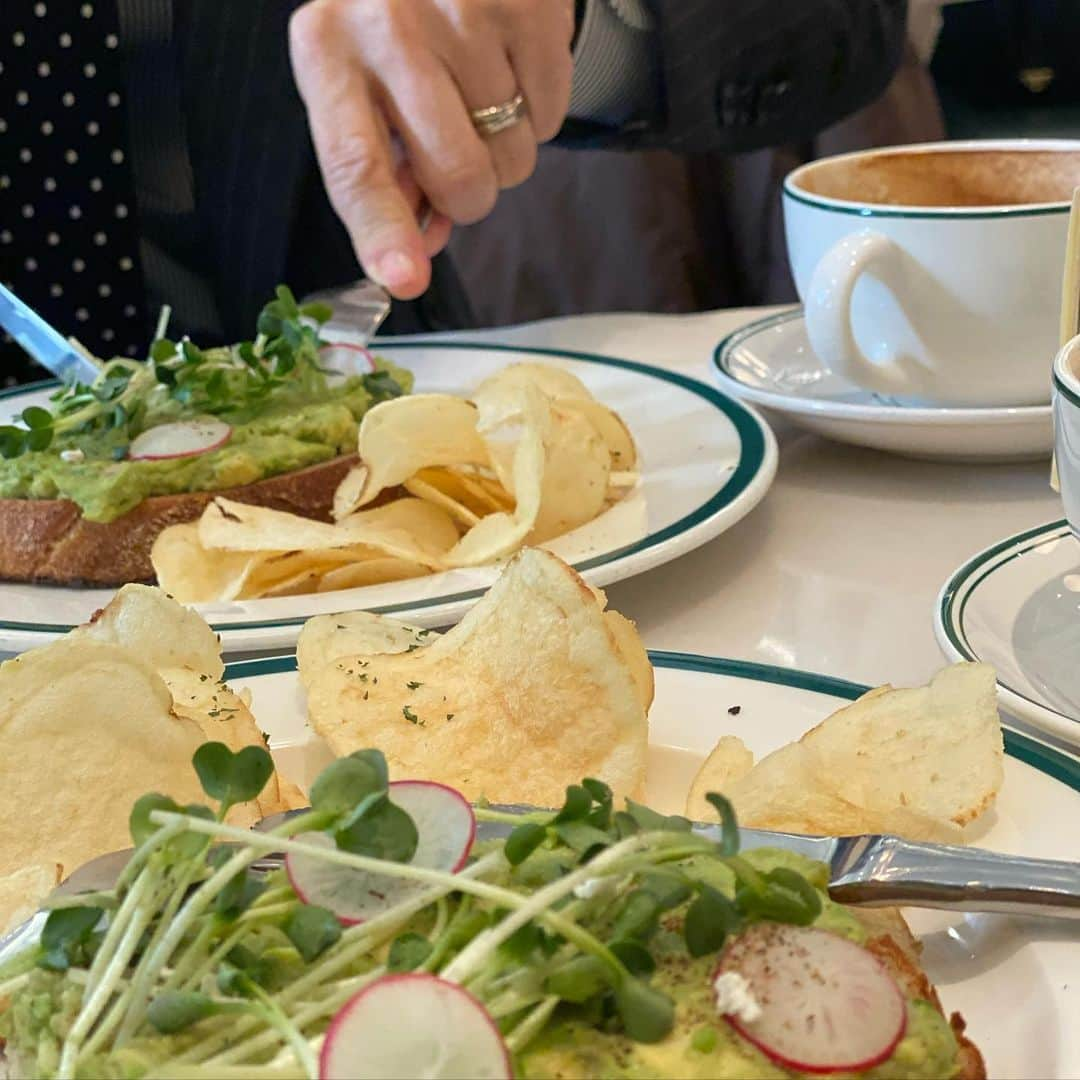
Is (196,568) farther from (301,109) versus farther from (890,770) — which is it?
(301,109)

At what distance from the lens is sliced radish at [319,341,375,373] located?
164 cm

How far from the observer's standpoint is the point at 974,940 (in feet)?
2.18

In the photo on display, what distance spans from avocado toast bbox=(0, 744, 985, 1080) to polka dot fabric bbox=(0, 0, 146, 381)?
1.93 meters

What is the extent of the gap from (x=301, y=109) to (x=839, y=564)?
1633 millimetres

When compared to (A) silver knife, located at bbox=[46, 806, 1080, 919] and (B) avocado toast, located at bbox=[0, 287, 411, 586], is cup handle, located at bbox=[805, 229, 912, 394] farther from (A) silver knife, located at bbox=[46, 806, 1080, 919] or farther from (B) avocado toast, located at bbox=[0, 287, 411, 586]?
(A) silver knife, located at bbox=[46, 806, 1080, 919]

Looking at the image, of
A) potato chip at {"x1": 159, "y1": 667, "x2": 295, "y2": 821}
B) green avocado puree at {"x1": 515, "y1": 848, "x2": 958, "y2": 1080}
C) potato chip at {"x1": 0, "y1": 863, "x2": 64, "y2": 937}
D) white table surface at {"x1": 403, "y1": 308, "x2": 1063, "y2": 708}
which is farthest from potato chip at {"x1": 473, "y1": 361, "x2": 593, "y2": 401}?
green avocado puree at {"x1": 515, "y1": 848, "x2": 958, "y2": 1080}

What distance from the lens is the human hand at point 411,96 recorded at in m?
1.72

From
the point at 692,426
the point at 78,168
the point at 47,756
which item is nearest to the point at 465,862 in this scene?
the point at 47,756

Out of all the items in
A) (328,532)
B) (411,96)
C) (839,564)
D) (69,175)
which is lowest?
(839,564)

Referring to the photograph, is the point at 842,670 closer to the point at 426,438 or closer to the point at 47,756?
the point at 426,438

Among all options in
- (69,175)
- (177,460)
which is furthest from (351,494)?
(69,175)

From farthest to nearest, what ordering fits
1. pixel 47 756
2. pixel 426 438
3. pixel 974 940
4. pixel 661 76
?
pixel 661 76 → pixel 426 438 → pixel 47 756 → pixel 974 940

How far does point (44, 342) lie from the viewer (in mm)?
1633

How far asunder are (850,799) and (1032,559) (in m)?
0.40
